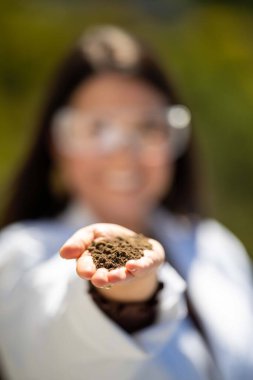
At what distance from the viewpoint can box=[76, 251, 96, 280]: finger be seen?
14.7 inches

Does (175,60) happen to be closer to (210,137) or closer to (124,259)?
(210,137)

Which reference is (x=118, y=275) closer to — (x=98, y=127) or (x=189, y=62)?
(x=98, y=127)

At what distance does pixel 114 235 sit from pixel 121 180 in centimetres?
42

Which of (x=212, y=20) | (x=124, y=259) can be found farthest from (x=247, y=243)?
(x=124, y=259)

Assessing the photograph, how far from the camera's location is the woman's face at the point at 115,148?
813 millimetres

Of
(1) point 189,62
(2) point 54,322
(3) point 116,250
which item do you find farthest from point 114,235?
(1) point 189,62

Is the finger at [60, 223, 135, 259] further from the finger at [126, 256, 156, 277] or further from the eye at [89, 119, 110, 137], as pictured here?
the eye at [89, 119, 110, 137]

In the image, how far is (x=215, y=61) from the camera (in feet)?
7.25

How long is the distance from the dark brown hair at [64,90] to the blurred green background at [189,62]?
3.03 ft

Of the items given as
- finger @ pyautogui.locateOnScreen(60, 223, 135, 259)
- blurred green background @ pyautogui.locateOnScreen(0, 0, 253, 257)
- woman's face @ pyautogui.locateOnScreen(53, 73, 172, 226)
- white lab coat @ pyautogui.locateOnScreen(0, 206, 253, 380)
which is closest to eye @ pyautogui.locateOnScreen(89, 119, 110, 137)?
woman's face @ pyautogui.locateOnScreen(53, 73, 172, 226)

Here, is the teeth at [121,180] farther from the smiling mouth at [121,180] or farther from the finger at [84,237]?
the finger at [84,237]

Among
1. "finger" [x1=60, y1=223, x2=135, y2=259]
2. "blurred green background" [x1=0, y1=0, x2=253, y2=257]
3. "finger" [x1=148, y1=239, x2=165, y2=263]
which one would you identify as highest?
"finger" [x1=60, y1=223, x2=135, y2=259]

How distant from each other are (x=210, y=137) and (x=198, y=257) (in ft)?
4.32

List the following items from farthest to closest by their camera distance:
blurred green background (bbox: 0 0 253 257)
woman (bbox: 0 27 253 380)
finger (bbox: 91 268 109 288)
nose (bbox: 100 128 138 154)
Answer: blurred green background (bbox: 0 0 253 257) < nose (bbox: 100 128 138 154) < woman (bbox: 0 27 253 380) < finger (bbox: 91 268 109 288)
